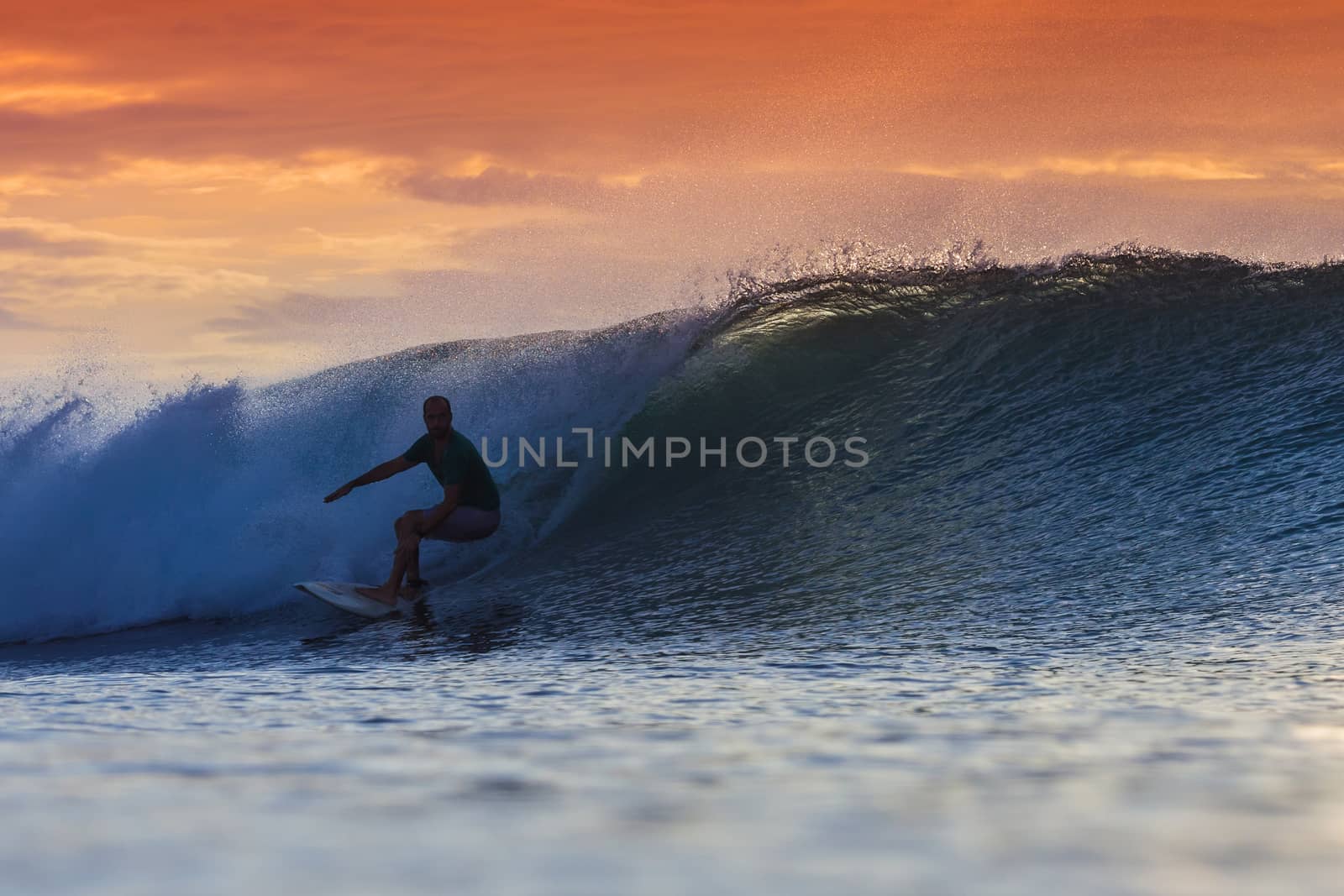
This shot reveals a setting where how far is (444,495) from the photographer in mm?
7801

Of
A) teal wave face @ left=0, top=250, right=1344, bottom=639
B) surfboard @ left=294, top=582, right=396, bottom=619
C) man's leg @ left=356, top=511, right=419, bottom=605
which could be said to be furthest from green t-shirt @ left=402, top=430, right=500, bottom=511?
surfboard @ left=294, top=582, right=396, bottom=619

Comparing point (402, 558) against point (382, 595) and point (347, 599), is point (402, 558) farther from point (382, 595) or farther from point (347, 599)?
point (347, 599)

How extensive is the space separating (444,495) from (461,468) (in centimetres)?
20

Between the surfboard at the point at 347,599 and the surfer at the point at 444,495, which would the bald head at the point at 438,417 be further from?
the surfboard at the point at 347,599

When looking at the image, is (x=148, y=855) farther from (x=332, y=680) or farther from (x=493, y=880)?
(x=332, y=680)

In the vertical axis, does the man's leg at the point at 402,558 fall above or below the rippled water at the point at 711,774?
above

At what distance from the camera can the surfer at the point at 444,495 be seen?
25.0 ft

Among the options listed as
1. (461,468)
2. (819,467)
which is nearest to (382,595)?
(461,468)

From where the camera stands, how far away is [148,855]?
240 centimetres

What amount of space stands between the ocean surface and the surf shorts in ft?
1.24

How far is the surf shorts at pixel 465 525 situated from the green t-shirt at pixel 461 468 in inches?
1.9

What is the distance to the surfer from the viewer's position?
761 centimetres

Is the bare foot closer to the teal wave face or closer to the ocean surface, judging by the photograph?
the ocean surface

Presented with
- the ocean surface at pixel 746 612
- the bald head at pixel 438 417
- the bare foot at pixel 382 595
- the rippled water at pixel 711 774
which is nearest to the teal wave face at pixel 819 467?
the ocean surface at pixel 746 612
